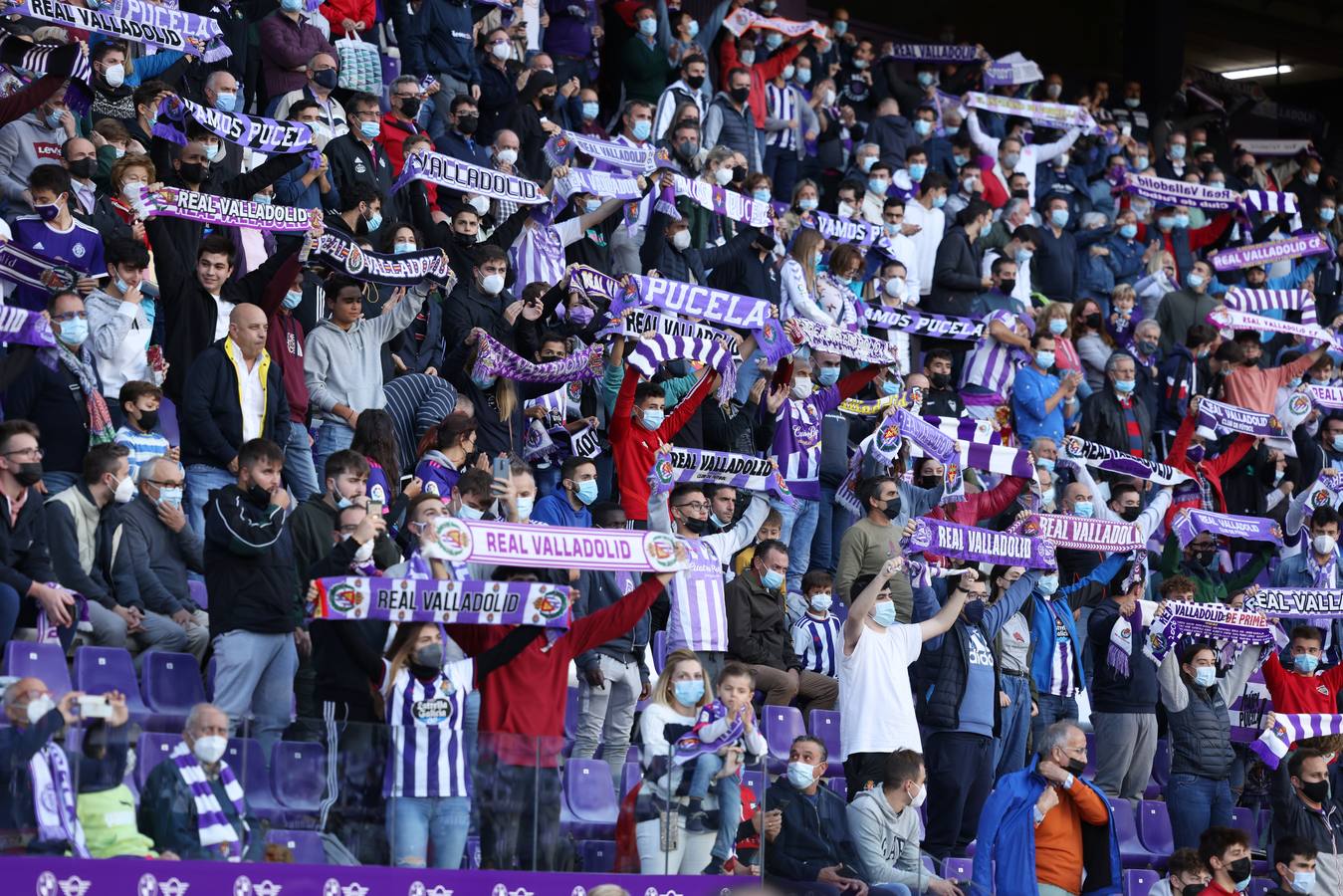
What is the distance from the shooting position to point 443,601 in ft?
26.5

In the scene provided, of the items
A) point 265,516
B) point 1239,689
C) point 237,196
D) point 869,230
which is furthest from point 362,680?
point 869,230

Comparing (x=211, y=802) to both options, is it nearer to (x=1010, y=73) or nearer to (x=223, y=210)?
(x=223, y=210)

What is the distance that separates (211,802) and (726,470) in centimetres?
561

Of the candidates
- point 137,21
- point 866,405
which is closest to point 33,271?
point 137,21

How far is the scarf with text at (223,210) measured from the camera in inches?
437

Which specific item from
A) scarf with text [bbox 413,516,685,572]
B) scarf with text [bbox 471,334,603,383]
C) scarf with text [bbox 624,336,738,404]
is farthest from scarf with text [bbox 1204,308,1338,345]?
scarf with text [bbox 413,516,685,572]

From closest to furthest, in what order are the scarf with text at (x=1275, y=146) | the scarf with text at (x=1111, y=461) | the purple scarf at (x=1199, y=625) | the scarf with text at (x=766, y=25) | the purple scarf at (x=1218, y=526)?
1. the purple scarf at (x=1199, y=625)
2. the purple scarf at (x=1218, y=526)
3. the scarf with text at (x=1111, y=461)
4. the scarf with text at (x=766, y=25)
5. the scarf with text at (x=1275, y=146)

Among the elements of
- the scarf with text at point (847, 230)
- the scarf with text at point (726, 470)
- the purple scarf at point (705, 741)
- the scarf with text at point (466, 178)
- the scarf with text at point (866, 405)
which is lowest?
the purple scarf at point (705, 741)

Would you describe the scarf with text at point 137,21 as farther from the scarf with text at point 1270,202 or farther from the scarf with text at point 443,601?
the scarf with text at point 1270,202

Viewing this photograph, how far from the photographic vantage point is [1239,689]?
1333cm

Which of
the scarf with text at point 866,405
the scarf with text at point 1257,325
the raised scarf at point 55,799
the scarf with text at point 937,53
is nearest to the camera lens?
the raised scarf at point 55,799

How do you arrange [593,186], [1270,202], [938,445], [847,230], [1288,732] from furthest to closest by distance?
[1270,202] → [847,230] → [593,186] → [938,445] → [1288,732]

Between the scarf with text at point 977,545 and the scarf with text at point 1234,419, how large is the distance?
4.42 meters

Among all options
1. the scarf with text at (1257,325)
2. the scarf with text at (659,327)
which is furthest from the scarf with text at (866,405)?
the scarf with text at (1257,325)
